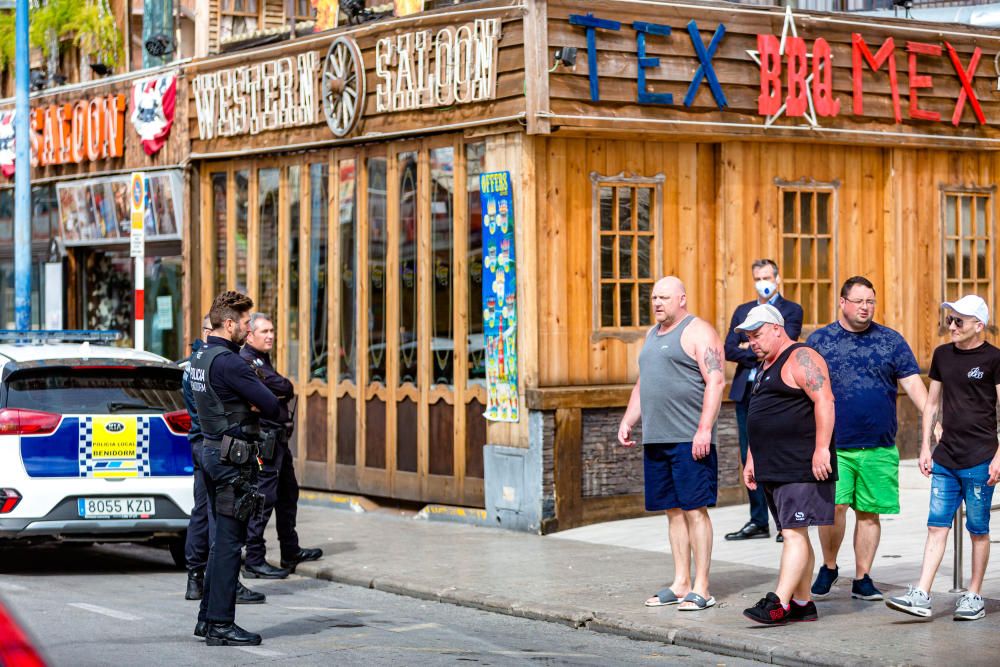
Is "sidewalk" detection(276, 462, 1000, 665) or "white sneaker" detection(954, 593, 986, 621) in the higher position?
"white sneaker" detection(954, 593, 986, 621)

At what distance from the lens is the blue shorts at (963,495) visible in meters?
9.48

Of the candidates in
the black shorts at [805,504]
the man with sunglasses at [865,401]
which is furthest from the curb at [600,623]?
the man with sunglasses at [865,401]

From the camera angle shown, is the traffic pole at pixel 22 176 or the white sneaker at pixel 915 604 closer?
the white sneaker at pixel 915 604

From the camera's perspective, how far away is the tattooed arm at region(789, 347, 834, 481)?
940cm

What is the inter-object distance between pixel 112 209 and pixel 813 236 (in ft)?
29.8

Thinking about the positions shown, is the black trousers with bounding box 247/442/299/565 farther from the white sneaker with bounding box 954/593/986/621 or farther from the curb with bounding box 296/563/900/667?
the white sneaker with bounding box 954/593/986/621

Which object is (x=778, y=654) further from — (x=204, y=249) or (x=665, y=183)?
(x=204, y=249)

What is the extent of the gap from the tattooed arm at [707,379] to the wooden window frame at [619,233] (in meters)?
4.23

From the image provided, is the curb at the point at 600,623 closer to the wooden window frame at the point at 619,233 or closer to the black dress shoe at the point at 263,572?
the black dress shoe at the point at 263,572

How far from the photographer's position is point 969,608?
30.9 feet

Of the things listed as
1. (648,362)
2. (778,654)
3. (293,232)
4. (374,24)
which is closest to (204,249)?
(293,232)

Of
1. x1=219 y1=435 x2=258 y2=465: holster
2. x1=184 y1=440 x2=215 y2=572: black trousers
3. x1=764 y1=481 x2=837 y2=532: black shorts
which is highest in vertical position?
x1=219 y1=435 x2=258 y2=465: holster

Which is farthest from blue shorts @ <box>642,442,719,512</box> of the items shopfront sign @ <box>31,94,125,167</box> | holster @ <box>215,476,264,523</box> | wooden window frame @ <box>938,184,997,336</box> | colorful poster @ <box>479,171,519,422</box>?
shopfront sign @ <box>31,94,125,167</box>

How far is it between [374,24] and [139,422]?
16.9 ft
